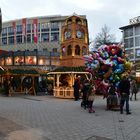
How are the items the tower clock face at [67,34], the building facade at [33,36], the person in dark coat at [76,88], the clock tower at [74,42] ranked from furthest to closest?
the building facade at [33,36], the tower clock face at [67,34], the clock tower at [74,42], the person in dark coat at [76,88]

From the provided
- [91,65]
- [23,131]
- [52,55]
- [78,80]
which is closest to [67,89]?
[78,80]

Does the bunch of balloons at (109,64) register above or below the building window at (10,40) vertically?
below

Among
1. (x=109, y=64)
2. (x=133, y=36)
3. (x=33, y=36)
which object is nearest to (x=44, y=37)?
(x=33, y=36)

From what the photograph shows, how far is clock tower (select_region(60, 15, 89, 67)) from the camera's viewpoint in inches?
1187

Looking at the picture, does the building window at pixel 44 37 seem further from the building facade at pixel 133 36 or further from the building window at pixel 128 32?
the building window at pixel 128 32

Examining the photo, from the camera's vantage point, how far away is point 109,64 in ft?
61.9

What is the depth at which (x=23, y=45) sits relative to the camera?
96875 mm

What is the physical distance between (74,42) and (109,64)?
1159 centimetres

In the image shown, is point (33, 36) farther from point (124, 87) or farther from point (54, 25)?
point (124, 87)

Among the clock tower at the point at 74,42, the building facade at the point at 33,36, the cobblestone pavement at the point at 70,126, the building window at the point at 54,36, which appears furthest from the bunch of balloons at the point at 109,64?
the building window at the point at 54,36

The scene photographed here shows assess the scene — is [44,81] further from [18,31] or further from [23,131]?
[18,31]

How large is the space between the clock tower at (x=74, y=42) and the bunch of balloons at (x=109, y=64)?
10345 millimetres

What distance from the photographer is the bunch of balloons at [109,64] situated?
18875 millimetres

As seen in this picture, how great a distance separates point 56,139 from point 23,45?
288ft
